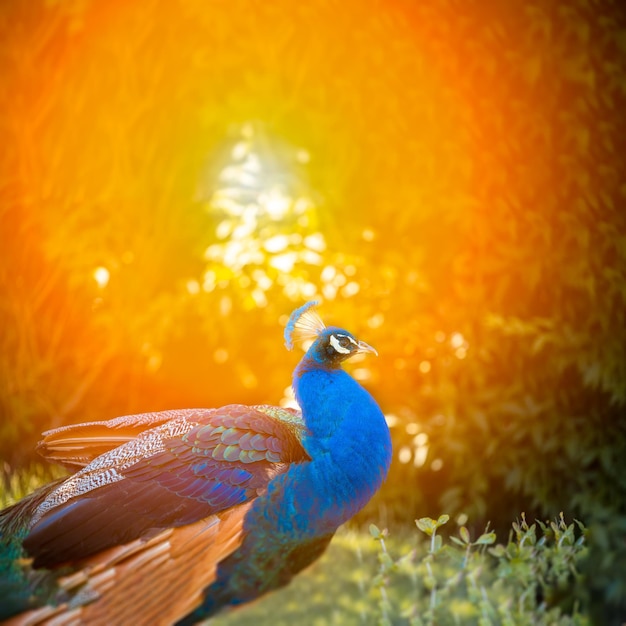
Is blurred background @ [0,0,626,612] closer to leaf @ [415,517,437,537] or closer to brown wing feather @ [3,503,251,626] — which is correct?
leaf @ [415,517,437,537]

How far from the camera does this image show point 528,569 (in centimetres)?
178

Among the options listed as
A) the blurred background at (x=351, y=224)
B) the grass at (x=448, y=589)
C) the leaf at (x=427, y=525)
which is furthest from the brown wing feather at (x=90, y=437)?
the blurred background at (x=351, y=224)

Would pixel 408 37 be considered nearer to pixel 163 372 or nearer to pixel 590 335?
pixel 590 335

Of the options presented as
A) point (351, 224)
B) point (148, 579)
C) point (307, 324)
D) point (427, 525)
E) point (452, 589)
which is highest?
point (351, 224)

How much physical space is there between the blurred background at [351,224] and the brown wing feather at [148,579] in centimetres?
126

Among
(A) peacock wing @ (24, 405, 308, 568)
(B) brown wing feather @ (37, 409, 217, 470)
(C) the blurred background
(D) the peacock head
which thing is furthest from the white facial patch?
(C) the blurred background

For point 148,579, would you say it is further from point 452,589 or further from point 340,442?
point 452,589

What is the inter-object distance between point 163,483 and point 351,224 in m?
1.63

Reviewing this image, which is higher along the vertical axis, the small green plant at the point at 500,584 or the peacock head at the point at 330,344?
the peacock head at the point at 330,344

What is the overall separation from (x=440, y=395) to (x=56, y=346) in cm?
148

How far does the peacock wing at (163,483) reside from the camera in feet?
4.65

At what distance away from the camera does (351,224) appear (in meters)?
2.92

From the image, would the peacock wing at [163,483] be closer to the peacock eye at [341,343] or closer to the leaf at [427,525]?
the peacock eye at [341,343]

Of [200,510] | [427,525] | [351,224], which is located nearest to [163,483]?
[200,510]
